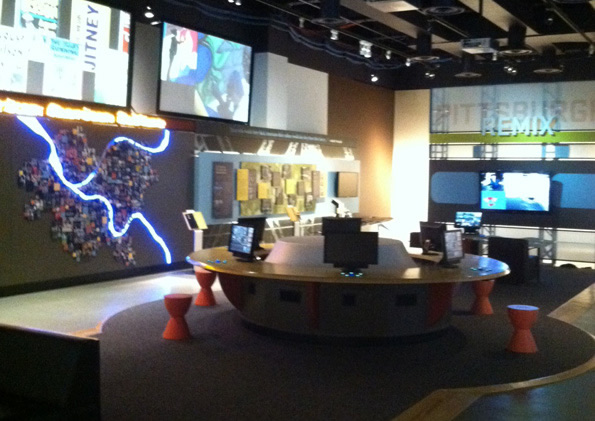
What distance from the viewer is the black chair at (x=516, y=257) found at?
35.5 ft

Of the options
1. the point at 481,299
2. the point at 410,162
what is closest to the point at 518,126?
the point at 410,162

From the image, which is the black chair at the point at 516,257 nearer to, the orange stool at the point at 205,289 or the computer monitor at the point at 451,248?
the computer monitor at the point at 451,248

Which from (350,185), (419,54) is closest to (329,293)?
(419,54)

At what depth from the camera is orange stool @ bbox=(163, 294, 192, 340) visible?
6602 mm

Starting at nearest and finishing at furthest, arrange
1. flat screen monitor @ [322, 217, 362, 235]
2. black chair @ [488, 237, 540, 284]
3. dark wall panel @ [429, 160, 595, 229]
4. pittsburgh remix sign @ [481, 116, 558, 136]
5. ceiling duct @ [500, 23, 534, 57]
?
flat screen monitor @ [322, 217, 362, 235], ceiling duct @ [500, 23, 534, 57], black chair @ [488, 237, 540, 284], dark wall panel @ [429, 160, 595, 229], pittsburgh remix sign @ [481, 116, 558, 136]

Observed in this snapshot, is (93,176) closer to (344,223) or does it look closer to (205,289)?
(205,289)

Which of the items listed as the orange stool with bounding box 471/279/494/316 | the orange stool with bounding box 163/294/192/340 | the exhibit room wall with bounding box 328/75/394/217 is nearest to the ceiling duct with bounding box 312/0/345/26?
the orange stool with bounding box 471/279/494/316

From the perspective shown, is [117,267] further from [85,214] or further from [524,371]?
[524,371]

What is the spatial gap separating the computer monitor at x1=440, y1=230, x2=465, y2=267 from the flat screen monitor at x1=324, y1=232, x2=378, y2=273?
95cm

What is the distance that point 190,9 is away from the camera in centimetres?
1130

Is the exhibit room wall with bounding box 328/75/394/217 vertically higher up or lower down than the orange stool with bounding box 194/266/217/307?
higher up

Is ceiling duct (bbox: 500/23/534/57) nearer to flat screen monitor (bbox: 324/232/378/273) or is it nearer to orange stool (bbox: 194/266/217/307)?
flat screen monitor (bbox: 324/232/378/273)

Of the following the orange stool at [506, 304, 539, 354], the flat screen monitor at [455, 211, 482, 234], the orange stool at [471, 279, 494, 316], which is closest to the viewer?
the orange stool at [506, 304, 539, 354]

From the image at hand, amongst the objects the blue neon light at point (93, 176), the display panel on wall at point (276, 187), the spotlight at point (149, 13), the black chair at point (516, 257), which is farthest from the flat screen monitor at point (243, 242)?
the black chair at point (516, 257)
